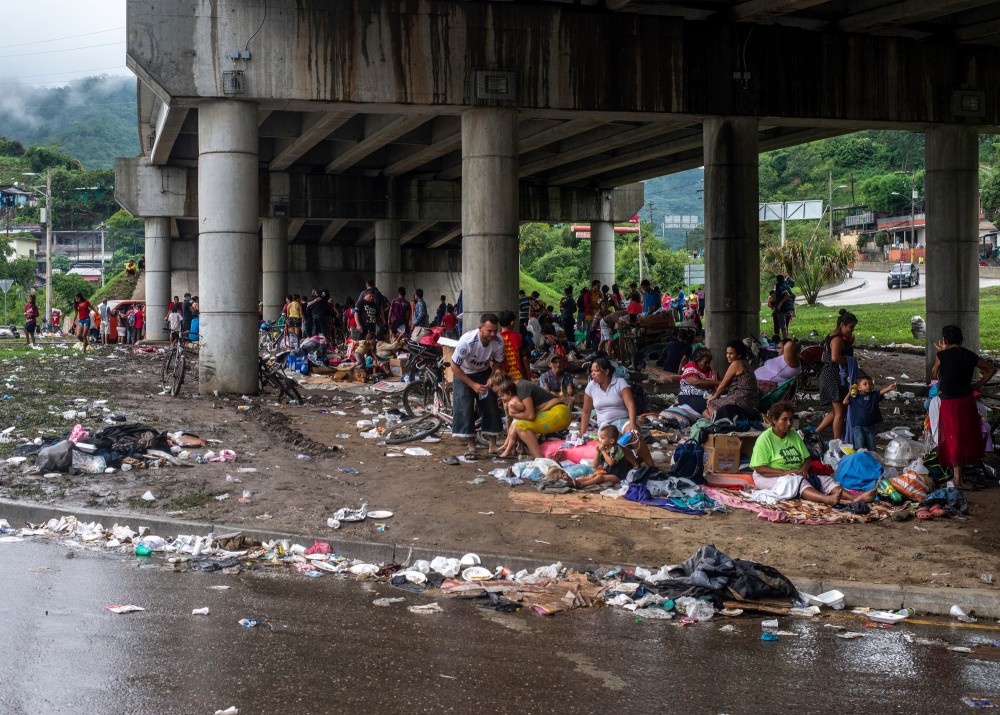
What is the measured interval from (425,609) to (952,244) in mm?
18112

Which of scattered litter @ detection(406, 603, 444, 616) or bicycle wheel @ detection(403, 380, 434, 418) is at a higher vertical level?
bicycle wheel @ detection(403, 380, 434, 418)

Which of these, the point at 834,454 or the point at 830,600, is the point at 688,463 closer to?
the point at 834,454

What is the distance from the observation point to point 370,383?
23.6 metres

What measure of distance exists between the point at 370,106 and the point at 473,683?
14.5 m

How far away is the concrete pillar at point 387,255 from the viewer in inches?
1565

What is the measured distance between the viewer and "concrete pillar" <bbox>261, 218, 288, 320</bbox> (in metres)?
42.9

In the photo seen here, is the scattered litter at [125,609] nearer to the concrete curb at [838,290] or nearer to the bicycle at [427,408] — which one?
the bicycle at [427,408]

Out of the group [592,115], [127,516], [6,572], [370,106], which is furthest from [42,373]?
[6,572]

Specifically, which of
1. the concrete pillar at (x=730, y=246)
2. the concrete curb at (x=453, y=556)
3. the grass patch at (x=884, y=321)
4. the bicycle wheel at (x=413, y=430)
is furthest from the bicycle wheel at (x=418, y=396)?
the grass patch at (x=884, y=321)

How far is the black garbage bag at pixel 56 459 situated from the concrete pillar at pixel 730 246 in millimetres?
12333

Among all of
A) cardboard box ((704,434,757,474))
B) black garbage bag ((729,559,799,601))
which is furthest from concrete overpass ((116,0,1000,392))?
black garbage bag ((729,559,799,601))

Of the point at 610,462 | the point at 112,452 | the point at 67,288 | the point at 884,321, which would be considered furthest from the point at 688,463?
the point at 67,288

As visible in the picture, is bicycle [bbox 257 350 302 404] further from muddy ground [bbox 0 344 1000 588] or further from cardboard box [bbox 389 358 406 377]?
cardboard box [bbox 389 358 406 377]

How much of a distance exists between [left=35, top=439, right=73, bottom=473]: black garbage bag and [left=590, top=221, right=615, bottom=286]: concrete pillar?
1310 inches
